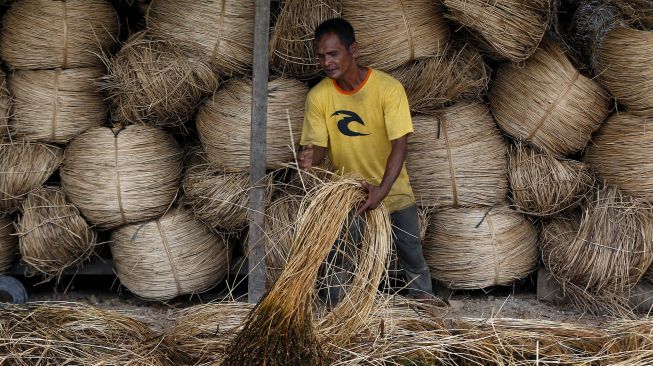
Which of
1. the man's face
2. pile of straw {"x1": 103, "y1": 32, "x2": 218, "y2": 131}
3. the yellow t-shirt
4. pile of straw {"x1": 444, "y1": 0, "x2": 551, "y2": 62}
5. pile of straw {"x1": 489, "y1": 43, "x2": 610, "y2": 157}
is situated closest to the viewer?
the man's face

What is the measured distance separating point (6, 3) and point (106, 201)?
1324mm

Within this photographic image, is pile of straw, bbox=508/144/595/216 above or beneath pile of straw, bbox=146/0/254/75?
beneath

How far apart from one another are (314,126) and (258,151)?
14.2 inches

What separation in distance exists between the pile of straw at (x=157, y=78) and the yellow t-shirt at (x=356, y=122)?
2.41ft

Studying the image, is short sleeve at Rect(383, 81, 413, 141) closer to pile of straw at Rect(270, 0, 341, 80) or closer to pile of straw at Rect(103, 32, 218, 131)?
pile of straw at Rect(270, 0, 341, 80)

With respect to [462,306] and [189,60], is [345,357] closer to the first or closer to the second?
[462,306]

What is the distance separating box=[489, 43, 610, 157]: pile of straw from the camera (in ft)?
18.8

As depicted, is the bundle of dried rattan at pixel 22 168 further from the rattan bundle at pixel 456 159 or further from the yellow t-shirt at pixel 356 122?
the rattan bundle at pixel 456 159

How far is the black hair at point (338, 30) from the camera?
5.05 meters

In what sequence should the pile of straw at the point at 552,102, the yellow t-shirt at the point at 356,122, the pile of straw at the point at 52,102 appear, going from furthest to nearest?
the pile of straw at the point at 52,102 → the pile of straw at the point at 552,102 → the yellow t-shirt at the point at 356,122

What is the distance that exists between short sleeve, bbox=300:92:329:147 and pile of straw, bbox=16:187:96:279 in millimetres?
1501

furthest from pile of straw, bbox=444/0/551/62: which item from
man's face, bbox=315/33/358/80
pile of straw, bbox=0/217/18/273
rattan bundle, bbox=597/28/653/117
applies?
pile of straw, bbox=0/217/18/273

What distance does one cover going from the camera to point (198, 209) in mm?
5840

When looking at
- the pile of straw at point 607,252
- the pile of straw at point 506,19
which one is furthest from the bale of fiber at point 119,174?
the pile of straw at point 607,252
